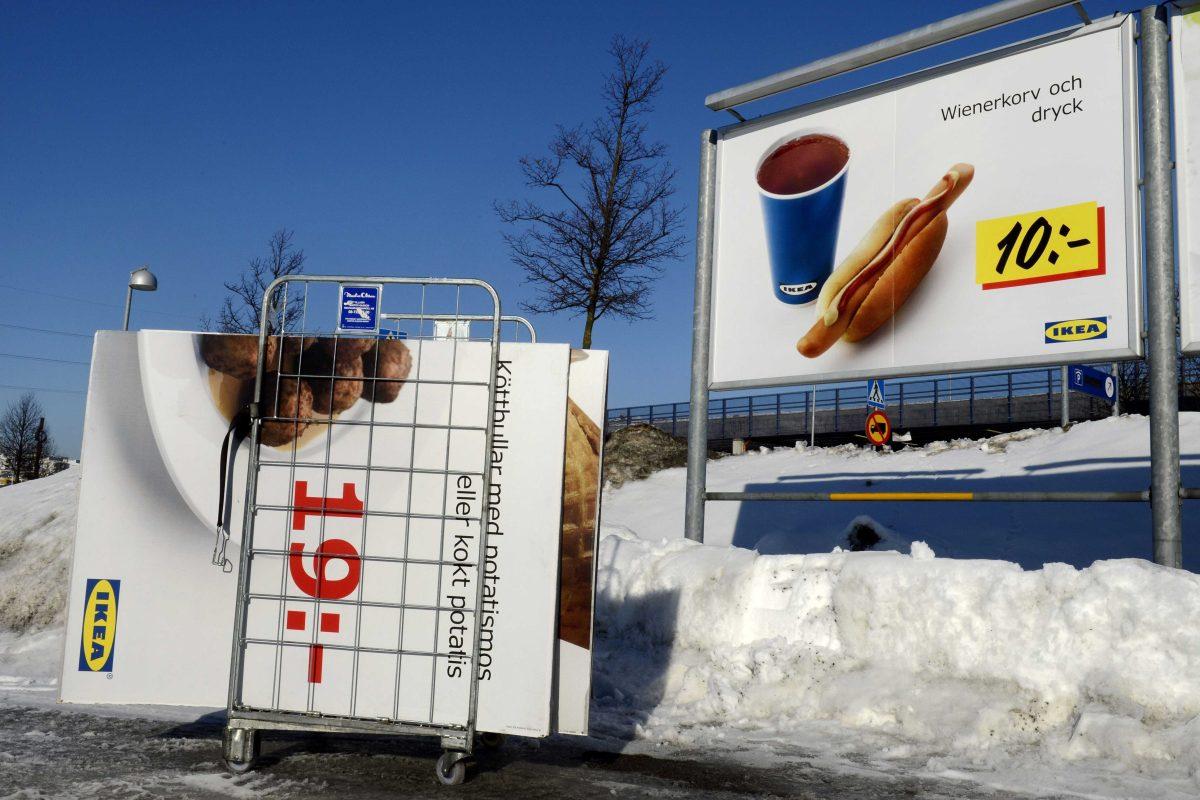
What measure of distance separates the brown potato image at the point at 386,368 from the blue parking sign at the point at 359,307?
23cm

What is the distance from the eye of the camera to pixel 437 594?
5.75 metres

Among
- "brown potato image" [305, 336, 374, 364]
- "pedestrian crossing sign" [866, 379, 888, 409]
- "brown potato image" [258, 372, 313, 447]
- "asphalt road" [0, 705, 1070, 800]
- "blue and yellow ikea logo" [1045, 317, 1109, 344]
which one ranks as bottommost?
"asphalt road" [0, 705, 1070, 800]

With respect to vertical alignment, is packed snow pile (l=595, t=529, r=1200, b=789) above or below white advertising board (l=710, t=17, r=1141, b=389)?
below

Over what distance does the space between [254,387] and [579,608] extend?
7.70ft

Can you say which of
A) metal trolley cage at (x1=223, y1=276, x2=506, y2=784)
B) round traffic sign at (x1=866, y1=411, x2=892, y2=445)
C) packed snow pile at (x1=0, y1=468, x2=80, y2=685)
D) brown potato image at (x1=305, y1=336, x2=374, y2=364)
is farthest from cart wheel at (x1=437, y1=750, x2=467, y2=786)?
round traffic sign at (x1=866, y1=411, x2=892, y2=445)

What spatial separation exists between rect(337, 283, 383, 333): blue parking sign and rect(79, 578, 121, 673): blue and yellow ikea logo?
81.4 inches

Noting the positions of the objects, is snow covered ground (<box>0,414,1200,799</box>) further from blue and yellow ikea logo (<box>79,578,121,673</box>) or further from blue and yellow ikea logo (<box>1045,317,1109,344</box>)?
blue and yellow ikea logo (<box>1045,317,1109,344</box>)

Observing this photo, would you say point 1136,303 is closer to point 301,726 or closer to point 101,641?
point 301,726

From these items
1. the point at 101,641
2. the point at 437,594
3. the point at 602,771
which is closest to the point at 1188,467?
the point at 602,771

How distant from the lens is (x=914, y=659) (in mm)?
7641

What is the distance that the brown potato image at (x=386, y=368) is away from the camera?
19.6 ft

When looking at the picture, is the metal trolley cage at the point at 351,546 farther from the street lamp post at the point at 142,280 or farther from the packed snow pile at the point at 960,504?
the street lamp post at the point at 142,280

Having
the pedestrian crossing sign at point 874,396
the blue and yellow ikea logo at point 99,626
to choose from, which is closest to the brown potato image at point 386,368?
the blue and yellow ikea logo at point 99,626

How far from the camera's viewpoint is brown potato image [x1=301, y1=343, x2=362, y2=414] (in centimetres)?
600
